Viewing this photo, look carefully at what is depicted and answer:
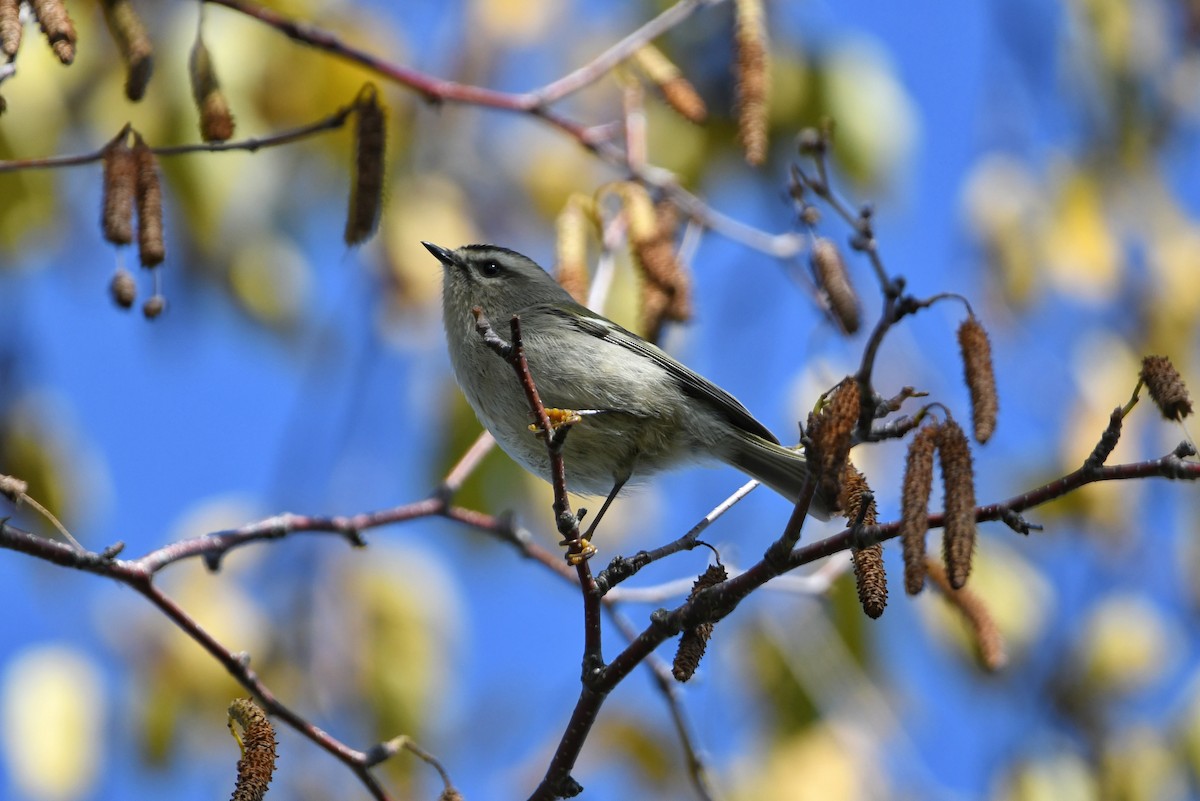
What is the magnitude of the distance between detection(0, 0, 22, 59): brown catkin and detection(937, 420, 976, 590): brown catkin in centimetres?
169

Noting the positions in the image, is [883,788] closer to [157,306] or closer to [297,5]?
[157,306]

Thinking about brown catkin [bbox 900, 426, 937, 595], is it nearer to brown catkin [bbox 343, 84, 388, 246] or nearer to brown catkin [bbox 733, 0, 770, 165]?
brown catkin [bbox 733, 0, 770, 165]

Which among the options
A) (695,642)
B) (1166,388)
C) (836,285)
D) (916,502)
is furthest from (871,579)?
(836,285)

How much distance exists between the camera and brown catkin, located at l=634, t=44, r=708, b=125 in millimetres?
3100

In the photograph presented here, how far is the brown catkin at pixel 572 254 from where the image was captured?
3223mm

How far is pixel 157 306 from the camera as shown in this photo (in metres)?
2.64

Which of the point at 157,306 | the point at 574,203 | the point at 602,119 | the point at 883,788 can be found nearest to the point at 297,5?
the point at 574,203

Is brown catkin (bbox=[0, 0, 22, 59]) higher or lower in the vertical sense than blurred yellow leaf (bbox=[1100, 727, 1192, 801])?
higher

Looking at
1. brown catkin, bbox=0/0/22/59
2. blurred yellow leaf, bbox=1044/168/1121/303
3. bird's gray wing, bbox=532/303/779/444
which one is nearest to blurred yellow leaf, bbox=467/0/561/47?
bird's gray wing, bbox=532/303/779/444

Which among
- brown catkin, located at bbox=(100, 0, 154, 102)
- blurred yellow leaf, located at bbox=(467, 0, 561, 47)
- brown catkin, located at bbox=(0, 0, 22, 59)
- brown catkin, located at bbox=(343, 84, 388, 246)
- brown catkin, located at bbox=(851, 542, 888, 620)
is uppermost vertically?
blurred yellow leaf, located at bbox=(467, 0, 561, 47)

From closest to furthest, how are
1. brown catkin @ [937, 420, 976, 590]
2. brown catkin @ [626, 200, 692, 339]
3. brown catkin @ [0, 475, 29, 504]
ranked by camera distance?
brown catkin @ [937, 420, 976, 590] < brown catkin @ [0, 475, 29, 504] < brown catkin @ [626, 200, 692, 339]

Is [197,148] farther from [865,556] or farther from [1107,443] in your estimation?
[1107,443]

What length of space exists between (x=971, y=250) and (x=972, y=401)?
3.08 m

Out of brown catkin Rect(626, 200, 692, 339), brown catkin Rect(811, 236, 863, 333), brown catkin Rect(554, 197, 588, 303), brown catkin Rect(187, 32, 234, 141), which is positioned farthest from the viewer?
brown catkin Rect(554, 197, 588, 303)
